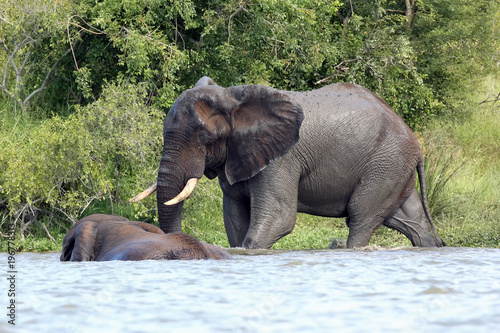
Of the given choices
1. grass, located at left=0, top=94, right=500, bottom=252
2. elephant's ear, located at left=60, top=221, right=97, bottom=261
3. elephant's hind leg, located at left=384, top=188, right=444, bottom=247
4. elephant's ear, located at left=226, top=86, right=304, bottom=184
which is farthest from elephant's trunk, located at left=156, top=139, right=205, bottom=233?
grass, located at left=0, top=94, right=500, bottom=252

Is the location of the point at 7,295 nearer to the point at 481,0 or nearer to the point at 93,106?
the point at 93,106

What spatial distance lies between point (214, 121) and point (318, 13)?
28.8ft

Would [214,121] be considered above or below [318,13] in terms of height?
below

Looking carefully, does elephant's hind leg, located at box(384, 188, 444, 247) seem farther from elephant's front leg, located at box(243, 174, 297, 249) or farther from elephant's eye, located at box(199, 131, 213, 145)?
elephant's eye, located at box(199, 131, 213, 145)

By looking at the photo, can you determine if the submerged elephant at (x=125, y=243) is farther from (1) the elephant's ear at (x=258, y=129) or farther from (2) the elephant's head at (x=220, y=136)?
(1) the elephant's ear at (x=258, y=129)

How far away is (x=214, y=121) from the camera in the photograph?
27.6 ft

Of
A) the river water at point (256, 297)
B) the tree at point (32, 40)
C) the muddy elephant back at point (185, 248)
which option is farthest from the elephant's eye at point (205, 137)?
the tree at point (32, 40)

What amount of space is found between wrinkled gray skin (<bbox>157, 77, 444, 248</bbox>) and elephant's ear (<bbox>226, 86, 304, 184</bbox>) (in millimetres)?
11

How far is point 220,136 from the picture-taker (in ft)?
27.8

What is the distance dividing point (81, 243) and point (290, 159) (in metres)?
2.78

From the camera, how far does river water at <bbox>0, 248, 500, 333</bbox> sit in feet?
12.2

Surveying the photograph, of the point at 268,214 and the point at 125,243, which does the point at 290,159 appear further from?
the point at 125,243

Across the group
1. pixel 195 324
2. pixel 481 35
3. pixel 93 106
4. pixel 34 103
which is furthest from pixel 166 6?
pixel 195 324

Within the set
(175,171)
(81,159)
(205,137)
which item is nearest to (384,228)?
(81,159)
